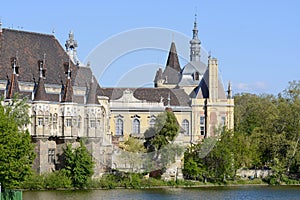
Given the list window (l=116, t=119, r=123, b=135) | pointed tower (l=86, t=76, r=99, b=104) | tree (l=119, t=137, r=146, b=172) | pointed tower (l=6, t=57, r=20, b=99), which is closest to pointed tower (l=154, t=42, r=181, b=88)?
window (l=116, t=119, r=123, b=135)

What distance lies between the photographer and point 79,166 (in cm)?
6862

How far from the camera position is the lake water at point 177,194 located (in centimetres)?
5950

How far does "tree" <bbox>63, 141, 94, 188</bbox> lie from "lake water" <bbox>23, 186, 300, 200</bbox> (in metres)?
2.85

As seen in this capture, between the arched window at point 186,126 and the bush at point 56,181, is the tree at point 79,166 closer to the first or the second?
the bush at point 56,181

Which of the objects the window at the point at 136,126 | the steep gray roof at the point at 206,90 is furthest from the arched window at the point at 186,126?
the window at the point at 136,126

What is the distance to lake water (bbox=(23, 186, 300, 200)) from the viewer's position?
2343 inches

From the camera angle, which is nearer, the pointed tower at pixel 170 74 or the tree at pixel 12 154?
the tree at pixel 12 154

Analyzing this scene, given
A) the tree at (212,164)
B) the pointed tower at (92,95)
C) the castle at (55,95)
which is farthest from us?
the tree at (212,164)

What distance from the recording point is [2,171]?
144 ft

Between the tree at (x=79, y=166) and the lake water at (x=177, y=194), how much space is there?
285 cm

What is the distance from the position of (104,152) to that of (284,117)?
22217 millimetres

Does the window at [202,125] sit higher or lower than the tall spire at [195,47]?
lower

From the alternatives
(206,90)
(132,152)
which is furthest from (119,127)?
(132,152)

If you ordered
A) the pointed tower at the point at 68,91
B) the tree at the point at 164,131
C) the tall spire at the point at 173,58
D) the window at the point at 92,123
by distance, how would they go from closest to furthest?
the pointed tower at the point at 68,91
the window at the point at 92,123
the tree at the point at 164,131
the tall spire at the point at 173,58
